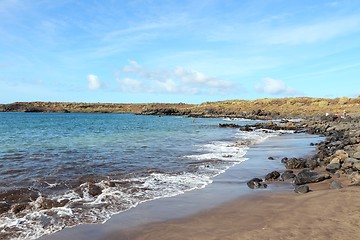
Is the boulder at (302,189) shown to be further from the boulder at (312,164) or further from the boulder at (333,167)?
the boulder at (312,164)

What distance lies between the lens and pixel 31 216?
8727 millimetres

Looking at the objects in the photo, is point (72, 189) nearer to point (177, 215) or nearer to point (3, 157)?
point (177, 215)

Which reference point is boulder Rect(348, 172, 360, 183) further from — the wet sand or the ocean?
the ocean

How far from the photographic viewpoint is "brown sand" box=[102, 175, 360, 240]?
677cm

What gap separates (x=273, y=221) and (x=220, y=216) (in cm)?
146

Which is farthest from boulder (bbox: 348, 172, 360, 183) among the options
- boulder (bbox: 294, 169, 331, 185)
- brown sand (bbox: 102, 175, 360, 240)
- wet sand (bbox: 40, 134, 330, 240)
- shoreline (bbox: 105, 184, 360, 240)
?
wet sand (bbox: 40, 134, 330, 240)

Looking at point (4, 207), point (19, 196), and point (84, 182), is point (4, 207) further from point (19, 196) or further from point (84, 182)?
point (84, 182)

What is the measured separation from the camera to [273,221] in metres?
7.67

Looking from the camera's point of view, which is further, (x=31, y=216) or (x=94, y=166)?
(x=94, y=166)


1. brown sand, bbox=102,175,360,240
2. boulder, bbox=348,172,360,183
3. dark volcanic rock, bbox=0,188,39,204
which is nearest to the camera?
brown sand, bbox=102,175,360,240

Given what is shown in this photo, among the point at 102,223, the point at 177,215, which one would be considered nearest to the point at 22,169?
the point at 102,223

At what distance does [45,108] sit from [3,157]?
149358 mm

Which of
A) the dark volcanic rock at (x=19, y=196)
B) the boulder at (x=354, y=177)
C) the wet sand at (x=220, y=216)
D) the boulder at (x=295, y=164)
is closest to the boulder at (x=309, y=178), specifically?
the wet sand at (x=220, y=216)

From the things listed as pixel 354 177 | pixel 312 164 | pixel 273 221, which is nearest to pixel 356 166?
pixel 354 177
